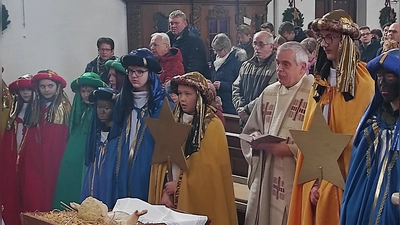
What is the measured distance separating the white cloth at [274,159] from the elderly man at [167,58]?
1.72 metres

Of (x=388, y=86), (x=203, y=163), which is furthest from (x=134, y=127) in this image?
(x=388, y=86)

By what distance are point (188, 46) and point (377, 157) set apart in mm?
3664

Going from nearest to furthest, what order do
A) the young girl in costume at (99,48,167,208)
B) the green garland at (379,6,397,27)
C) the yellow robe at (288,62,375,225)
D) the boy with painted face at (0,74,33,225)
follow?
1. the yellow robe at (288,62,375,225)
2. the young girl in costume at (99,48,167,208)
3. the boy with painted face at (0,74,33,225)
4. the green garland at (379,6,397,27)

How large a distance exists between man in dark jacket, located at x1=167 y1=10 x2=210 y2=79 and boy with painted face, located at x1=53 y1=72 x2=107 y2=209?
4.45 ft

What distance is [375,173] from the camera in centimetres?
312

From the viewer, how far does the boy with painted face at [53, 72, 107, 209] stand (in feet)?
17.3

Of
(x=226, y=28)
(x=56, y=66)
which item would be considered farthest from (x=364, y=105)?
(x=226, y=28)

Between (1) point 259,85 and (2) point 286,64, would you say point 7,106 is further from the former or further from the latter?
(2) point 286,64

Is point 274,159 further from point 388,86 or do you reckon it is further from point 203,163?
point 388,86

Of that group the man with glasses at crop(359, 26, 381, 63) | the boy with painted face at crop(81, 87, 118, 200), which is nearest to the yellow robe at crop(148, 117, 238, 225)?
the boy with painted face at crop(81, 87, 118, 200)

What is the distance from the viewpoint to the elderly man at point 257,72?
18.2 ft

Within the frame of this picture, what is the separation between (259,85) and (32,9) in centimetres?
471

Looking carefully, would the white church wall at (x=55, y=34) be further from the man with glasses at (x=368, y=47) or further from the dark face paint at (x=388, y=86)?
the dark face paint at (x=388, y=86)

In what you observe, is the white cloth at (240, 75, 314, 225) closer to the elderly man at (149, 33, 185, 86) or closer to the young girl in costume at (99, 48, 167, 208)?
the young girl in costume at (99, 48, 167, 208)
